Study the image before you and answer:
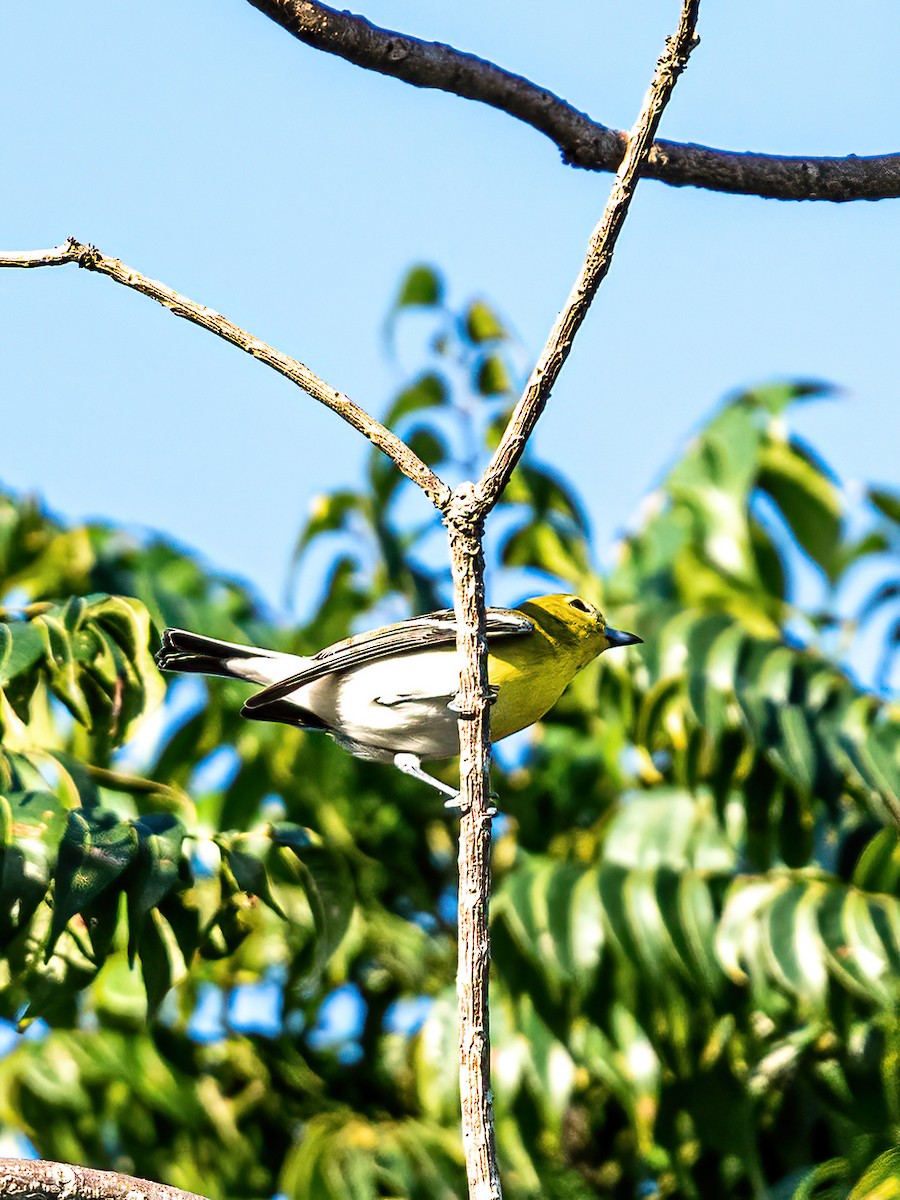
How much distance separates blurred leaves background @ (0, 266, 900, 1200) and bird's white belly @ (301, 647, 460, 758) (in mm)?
346

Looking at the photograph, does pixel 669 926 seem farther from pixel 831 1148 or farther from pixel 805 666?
pixel 831 1148

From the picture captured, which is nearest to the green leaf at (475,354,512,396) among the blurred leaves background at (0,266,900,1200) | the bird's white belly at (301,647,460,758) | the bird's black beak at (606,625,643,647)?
the blurred leaves background at (0,266,900,1200)

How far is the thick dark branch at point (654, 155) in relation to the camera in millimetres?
3012

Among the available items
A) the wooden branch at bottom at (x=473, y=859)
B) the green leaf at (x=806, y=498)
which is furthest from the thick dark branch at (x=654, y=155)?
the green leaf at (x=806, y=498)

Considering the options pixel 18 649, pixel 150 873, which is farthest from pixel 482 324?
pixel 150 873

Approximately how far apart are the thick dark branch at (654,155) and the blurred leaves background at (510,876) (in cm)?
150

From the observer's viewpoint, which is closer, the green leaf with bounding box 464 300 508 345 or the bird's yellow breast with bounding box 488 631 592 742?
the bird's yellow breast with bounding box 488 631 592 742

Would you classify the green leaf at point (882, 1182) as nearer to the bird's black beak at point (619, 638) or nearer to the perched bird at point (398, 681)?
the perched bird at point (398, 681)

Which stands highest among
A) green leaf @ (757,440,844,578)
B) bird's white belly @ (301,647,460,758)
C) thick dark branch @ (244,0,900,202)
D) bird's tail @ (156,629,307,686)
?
thick dark branch @ (244,0,900,202)

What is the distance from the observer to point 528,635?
153 inches

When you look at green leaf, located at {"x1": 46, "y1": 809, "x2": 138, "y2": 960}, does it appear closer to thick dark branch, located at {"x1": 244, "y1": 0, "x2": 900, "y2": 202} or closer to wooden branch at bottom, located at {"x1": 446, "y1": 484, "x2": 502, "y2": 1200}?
wooden branch at bottom, located at {"x1": 446, "y1": 484, "x2": 502, "y2": 1200}

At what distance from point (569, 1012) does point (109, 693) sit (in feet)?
5.41

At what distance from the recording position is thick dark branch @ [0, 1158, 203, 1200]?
218 centimetres

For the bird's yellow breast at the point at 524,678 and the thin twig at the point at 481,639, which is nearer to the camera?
the thin twig at the point at 481,639
